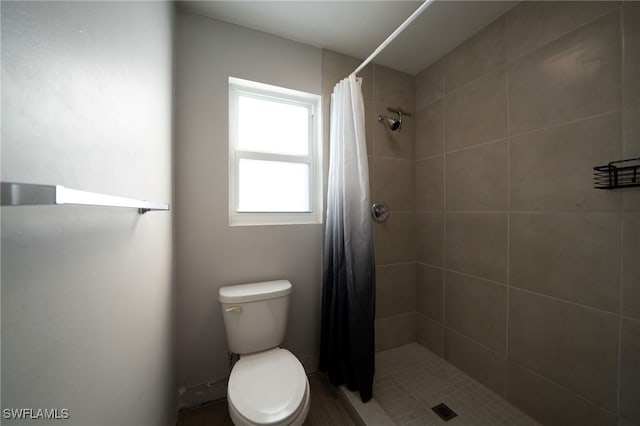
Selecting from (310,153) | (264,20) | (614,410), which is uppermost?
(264,20)

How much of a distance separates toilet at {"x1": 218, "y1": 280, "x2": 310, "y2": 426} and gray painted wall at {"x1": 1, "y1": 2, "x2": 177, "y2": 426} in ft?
1.11

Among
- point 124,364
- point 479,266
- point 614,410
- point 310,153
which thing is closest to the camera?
point 124,364

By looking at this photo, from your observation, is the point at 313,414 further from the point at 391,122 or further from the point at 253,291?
the point at 391,122

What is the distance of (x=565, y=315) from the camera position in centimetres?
112

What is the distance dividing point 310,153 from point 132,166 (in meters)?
1.18

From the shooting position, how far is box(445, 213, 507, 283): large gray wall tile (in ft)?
4.54

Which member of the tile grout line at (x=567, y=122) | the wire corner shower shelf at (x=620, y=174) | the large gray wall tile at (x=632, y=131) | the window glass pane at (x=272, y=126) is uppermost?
the window glass pane at (x=272, y=126)

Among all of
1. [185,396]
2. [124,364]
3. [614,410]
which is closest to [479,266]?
[614,410]

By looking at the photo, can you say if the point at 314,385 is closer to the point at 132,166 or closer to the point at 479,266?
the point at 479,266

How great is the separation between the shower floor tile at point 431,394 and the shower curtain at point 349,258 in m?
0.21

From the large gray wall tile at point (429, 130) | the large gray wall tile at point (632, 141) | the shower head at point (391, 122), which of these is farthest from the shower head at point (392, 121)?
the large gray wall tile at point (632, 141)

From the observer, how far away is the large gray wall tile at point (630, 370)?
928 millimetres

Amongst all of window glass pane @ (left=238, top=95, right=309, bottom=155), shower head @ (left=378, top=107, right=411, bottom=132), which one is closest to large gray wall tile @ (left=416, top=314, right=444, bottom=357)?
shower head @ (left=378, top=107, right=411, bottom=132)

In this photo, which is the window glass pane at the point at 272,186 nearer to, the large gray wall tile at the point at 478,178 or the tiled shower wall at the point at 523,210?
the tiled shower wall at the point at 523,210
